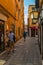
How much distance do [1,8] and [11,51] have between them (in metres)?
4.42

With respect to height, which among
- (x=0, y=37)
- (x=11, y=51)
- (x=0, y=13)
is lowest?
(x=11, y=51)

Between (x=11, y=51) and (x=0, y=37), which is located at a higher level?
(x=0, y=37)

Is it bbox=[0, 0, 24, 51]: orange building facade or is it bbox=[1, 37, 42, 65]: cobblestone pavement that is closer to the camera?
bbox=[1, 37, 42, 65]: cobblestone pavement

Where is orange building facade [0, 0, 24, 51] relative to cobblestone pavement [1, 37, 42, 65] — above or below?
above

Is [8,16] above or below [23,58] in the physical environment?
above

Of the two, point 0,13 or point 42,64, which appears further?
point 0,13

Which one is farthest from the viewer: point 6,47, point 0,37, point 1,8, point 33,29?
point 33,29

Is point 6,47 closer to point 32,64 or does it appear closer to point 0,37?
point 0,37

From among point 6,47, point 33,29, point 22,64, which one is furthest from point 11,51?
point 33,29

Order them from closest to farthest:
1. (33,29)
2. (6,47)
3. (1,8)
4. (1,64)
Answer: (1,64) → (1,8) → (6,47) → (33,29)

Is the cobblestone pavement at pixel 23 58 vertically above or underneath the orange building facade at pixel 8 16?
underneath

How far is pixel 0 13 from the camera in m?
20.2

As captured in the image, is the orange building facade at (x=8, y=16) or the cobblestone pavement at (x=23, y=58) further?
the orange building facade at (x=8, y=16)

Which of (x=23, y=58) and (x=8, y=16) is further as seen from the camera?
(x=8, y=16)
